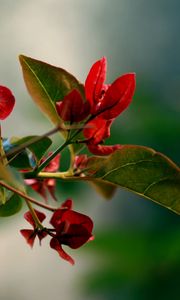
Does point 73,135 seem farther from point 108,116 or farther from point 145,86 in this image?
point 145,86

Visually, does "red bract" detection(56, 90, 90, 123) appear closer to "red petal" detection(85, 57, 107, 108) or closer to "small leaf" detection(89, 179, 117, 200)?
"red petal" detection(85, 57, 107, 108)

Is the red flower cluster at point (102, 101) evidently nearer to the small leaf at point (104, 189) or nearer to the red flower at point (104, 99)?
the red flower at point (104, 99)

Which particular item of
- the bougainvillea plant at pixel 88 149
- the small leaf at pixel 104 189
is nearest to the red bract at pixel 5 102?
the bougainvillea plant at pixel 88 149

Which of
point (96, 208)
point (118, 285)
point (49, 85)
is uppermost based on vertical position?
point (49, 85)

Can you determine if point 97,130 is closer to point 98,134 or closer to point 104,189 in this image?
point 98,134

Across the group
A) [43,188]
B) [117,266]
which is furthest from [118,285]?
[43,188]

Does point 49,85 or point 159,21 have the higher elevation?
point 49,85
